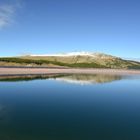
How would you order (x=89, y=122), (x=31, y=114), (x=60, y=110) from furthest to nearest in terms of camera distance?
(x=60, y=110) → (x=31, y=114) → (x=89, y=122)

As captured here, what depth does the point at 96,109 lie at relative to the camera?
88.0 feet

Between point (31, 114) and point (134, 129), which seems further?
point (31, 114)

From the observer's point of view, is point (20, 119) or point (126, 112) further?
point (126, 112)

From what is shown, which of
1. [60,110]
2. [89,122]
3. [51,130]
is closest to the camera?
[51,130]

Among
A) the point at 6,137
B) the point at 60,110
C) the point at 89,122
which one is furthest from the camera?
the point at 60,110

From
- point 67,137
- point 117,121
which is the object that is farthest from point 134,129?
point 67,137

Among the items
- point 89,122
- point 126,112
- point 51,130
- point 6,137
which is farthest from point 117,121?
point 6,137

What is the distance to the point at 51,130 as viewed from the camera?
1781 centimetres

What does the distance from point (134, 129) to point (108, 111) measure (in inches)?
279

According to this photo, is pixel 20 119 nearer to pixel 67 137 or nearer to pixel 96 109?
pixel 67 137

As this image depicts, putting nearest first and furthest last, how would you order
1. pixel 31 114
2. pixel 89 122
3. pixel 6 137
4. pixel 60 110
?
pixel 6 137 < pixel 89 122 < pixel 31 114 < pixel 60 110

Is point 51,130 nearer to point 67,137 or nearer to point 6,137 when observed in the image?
point 67,137

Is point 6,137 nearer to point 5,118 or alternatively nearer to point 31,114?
point 5,118

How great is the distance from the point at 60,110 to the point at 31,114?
11.1 ft
